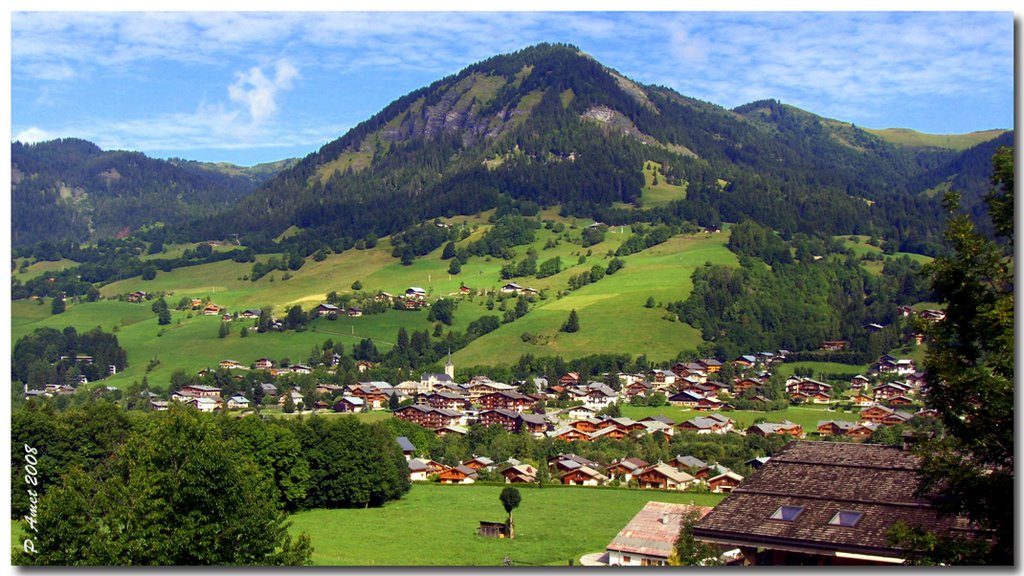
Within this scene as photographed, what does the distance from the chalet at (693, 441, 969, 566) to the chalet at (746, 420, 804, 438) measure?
45.1m

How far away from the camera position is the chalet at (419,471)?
50969 mm

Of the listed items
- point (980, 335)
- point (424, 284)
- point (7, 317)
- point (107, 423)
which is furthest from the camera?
point (424, 284)

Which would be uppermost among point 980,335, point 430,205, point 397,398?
point 430,205

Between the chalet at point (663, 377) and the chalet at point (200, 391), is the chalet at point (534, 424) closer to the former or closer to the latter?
A: the chalet at point (663, 377)

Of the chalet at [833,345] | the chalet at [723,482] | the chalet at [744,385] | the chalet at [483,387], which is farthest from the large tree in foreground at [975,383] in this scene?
the chalet at [833,345]

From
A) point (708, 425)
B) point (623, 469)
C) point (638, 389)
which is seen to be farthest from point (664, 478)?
point (638, 389)

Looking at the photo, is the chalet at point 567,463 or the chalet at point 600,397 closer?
the chalet at point 567,463

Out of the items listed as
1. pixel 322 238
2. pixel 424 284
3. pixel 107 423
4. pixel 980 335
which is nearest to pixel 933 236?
pixel 424 284

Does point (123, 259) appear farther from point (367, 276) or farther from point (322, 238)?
point (367, 276)

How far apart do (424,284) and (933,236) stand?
67.3 metres

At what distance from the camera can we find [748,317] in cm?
11094

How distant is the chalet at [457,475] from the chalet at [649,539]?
2377cm

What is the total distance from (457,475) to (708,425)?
20735mm

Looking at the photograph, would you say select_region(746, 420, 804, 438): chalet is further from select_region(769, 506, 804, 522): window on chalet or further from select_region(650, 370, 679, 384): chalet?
select_region(769, 506, 804, 522): window on chalet
